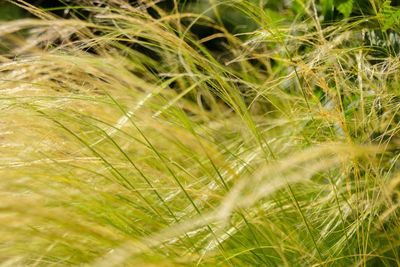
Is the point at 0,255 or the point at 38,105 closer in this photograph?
the point at 0,255

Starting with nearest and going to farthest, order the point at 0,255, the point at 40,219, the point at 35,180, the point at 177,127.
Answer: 1. the point at 40,219
2. the point at 0,255
3. the point at 35,180
4. the point at 177,127

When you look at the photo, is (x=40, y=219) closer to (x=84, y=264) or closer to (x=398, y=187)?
(x=84, y=264)

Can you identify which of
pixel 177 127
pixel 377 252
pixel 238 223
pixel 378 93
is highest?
pixel 177 127

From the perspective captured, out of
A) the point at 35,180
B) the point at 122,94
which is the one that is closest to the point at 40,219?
the point at 35,180

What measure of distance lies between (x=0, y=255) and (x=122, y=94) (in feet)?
1.93

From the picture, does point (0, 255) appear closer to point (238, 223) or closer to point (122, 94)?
point (238, 223)

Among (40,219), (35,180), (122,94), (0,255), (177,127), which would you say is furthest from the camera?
(122,94)

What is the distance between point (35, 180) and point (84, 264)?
199 mm

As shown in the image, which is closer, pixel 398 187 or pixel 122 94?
pixel 398 187

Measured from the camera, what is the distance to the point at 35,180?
1430 mm

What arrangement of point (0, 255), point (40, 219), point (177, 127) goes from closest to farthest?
point (40, 219)
point (0, 255)
point (177, 127)

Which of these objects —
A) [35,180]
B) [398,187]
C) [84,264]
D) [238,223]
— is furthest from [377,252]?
[35,180]

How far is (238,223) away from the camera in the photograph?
1468mm

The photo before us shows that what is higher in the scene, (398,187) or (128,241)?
(128,241)
